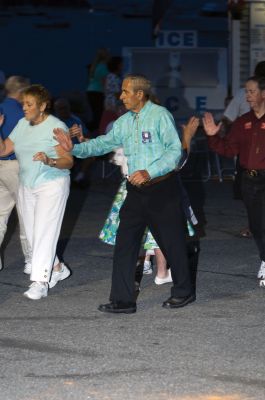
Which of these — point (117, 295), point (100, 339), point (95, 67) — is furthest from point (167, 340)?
point (95, 67)

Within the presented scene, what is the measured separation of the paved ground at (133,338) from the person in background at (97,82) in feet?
31.3

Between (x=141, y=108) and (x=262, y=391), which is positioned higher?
(x=141, y=108)

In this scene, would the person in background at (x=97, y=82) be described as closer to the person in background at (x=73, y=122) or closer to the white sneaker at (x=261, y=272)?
the person in background at (x=73, y=122)

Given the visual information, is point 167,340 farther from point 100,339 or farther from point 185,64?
point 185,64

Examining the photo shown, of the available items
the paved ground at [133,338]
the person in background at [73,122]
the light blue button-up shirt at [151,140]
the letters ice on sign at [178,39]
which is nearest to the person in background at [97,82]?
the letters ice on sign at [178,39]

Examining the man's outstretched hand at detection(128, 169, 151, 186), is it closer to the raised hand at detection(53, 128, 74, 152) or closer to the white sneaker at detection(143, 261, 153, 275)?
the raised hand at detection(53, 128, 74, 152)

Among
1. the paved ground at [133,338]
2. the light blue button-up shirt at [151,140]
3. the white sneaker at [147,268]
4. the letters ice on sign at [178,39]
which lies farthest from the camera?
the letters ice on sign at [178,39]

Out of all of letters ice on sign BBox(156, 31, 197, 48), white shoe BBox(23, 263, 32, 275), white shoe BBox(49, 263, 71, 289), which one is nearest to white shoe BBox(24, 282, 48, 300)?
white shoe BBox(49, 263, 71, 289)

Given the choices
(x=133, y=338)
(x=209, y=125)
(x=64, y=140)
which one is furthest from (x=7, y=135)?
(x=133, y=338)

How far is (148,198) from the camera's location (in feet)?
27.9

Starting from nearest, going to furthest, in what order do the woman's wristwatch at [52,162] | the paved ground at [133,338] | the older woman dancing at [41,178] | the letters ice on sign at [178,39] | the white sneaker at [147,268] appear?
the paved ground at [133,338] < the woman's wristwatch at [52,162] < the older woman dancing at [41,178] < the white sneaker at [147,268] < the letters ice on sign at [178,39]

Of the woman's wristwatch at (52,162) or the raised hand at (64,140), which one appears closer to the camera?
the raised hand at (64,140)

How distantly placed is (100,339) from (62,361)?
67 centimetres

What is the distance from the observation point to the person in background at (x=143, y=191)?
27.6 ft
